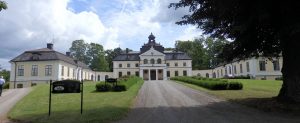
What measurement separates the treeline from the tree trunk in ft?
252

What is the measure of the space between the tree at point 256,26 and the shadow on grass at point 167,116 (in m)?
3.05

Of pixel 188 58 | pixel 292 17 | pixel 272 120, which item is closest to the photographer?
pixel 272 120

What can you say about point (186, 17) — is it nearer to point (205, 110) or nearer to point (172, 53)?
point (205, 110)

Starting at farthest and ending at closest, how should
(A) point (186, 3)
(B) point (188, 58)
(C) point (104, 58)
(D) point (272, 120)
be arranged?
(C) point (104, 58)
(B) point (188, 58)
(A) point (186, 3)
(D) point (272, 120)

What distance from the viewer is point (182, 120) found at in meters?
11.1

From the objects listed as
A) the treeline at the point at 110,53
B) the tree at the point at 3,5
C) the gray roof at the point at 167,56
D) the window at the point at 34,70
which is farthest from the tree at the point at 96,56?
the tree at the point at 3,5

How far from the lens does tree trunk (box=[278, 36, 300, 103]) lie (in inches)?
570

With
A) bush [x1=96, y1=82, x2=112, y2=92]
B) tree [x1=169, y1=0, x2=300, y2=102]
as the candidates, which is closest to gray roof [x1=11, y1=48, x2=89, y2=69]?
bush [x1=96, y1=82, x2=112, y2=92]

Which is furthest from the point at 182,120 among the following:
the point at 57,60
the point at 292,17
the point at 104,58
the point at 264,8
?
the point at 104,58

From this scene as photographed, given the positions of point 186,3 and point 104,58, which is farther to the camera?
point 104,58

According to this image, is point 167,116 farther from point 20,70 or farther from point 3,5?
point 20,70

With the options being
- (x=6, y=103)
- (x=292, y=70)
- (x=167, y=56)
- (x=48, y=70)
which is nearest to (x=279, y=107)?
(x=292, y=70)

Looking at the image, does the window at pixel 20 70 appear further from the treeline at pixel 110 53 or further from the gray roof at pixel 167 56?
the treeline at pixel 110 53

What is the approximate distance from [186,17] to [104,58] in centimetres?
8488
